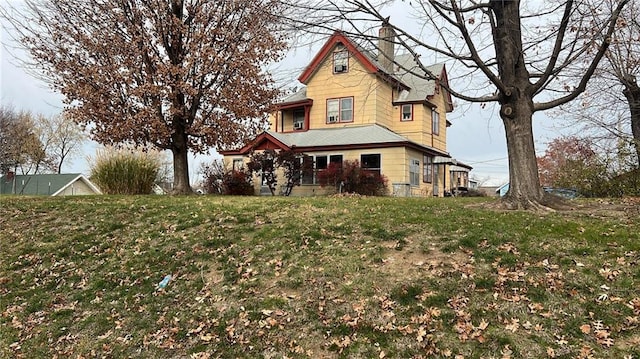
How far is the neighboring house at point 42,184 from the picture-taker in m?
32.7

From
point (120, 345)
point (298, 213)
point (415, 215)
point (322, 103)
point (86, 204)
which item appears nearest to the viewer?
point (120, 345)

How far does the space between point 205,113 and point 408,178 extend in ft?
31.7

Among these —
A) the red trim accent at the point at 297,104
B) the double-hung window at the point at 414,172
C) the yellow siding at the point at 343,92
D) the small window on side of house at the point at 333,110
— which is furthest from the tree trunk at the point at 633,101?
the red trim accent at the point at 297,104

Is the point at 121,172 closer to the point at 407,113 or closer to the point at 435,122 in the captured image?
the point at 407,113

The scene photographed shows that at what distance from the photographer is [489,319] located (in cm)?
417

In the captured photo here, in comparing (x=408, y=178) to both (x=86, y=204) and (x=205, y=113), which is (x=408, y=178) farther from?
(x=86, y=204)

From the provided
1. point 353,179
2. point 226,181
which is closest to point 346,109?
point 353,179

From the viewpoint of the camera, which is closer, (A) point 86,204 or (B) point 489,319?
(B) point 489,319

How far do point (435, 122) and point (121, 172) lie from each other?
16.8 m

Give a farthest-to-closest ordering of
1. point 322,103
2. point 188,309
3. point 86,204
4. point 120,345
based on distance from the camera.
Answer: point 322,103, point 86,204, point 188,309, point 120,345

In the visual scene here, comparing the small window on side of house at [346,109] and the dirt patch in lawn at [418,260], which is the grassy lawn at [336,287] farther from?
the small window on side of house at [346,109]

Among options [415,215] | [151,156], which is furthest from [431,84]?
[415,215]

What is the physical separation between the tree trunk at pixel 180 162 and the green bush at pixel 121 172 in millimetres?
1179

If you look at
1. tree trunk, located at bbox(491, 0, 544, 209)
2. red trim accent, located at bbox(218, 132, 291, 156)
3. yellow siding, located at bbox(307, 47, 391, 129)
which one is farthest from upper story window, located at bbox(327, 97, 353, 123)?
tree trunk, located at bbox(491, 0, 544, 209)
